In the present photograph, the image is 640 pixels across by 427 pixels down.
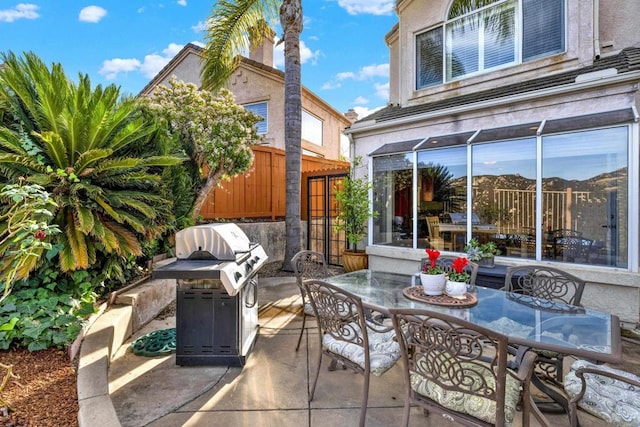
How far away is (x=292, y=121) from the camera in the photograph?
25.0 feet

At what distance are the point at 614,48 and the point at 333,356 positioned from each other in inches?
288

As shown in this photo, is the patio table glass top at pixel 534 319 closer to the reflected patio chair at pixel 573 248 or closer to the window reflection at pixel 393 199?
the reflected patio chair at pixel 573 248

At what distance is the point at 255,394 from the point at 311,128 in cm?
1254

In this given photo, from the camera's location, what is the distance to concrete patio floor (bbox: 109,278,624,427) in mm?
2580

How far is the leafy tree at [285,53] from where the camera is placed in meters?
7.55

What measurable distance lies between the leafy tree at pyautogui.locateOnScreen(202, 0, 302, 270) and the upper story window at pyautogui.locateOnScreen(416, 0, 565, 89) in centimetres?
314

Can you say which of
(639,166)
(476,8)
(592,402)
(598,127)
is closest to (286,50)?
(476,8)

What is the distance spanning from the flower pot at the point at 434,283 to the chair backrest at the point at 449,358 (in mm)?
944

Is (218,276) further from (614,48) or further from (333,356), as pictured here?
(614,48)

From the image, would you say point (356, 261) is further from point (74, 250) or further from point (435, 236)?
point (74, 250)

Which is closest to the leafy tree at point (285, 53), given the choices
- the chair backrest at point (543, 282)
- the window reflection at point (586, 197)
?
the chair backrest at point (543, 282)

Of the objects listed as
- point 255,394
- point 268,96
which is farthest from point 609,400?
point 268,96

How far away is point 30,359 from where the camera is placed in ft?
9.41

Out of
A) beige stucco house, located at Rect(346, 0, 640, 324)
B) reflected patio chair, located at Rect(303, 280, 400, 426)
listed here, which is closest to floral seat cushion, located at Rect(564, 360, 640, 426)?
reflected patio chair, located at Rect(303, 280, 400, 426)
